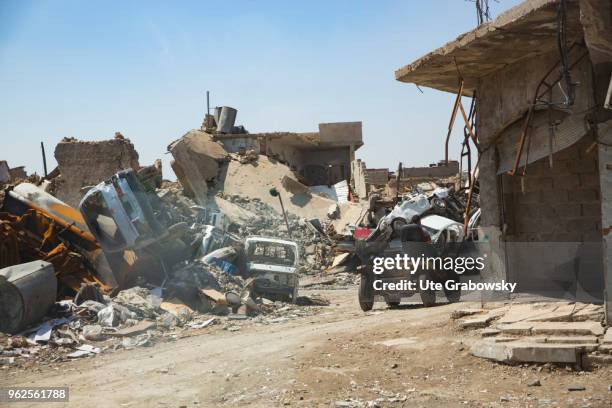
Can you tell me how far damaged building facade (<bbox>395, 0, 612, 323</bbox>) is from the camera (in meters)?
7.37

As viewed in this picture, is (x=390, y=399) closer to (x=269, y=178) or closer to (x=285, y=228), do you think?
(x=285, y=228)

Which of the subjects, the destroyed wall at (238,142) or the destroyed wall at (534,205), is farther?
the destroyed wall at (238,142)

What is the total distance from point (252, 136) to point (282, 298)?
14997 mm

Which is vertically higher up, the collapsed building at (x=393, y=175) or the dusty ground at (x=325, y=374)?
the collapsed building at (x=393, y=175)

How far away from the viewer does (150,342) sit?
9391 mm

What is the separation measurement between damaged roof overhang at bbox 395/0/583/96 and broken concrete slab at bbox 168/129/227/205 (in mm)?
15595

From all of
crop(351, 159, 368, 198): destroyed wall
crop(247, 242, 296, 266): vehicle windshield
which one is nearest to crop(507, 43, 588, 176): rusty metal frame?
crop(247, 242, 296, 266): vehicle windshield

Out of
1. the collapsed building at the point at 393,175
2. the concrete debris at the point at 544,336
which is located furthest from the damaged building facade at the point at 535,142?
the collapsed building at the point at 393,175

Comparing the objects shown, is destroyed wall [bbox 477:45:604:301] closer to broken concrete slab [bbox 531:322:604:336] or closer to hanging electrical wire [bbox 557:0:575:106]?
hanging electrical wire [bbox 557:0:575:106]

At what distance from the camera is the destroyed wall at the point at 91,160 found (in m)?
19.1

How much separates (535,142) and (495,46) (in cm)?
131

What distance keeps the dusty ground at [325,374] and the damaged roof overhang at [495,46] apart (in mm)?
3380

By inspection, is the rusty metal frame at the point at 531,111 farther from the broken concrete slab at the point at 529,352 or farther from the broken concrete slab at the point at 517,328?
the broken concrete slab at the point at 529,352

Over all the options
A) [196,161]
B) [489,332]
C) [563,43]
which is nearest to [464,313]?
[489,332]
